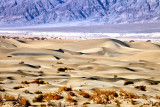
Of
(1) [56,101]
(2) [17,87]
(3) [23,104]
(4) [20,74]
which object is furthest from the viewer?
(4) [20,74]

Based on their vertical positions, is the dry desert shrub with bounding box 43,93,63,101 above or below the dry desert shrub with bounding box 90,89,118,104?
above

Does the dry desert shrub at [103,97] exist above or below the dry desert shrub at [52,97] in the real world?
below

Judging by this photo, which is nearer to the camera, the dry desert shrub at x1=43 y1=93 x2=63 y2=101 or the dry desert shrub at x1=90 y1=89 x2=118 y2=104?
the dry desert shrub at x1=90 y1=89 x2=118 y2=104

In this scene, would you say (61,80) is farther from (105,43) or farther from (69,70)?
(105,43)

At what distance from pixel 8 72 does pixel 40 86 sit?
4945 millimetres

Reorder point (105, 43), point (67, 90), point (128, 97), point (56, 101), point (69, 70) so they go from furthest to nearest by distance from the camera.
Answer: point (105, 43)
point (69, 70)
point (67, 90)
point (128, 97)
point (56, 101)

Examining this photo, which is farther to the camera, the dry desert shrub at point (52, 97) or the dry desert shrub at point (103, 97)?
the dry desert shrub at point (52, 97)

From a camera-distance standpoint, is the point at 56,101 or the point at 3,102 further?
the point at 56,101

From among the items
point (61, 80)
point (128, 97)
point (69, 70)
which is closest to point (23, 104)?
point (128, 97)

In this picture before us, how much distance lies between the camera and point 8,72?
1589 centimetres

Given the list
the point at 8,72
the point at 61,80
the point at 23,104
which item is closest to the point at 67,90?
the point at 23,104

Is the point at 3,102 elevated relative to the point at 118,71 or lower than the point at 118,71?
elevated

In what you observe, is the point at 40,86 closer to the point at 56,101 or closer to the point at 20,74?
the point at 56,101

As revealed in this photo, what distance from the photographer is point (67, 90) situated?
1006cm
